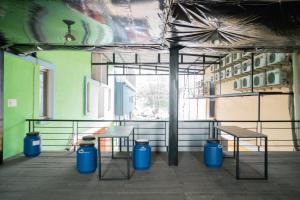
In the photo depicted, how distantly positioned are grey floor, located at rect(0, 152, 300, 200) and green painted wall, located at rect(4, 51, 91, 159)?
48 centimetres

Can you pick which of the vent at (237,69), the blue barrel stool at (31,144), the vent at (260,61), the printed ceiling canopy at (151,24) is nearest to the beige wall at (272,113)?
the vent at (260,61)

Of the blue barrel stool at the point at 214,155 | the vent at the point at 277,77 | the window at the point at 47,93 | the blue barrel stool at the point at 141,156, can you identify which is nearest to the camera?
the blue barrel stool at the point at 141,156

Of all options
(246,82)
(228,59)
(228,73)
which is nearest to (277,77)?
(246,82)

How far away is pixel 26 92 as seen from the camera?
399cm

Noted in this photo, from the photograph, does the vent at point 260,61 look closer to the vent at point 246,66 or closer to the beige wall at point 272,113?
the vent at point 246,66

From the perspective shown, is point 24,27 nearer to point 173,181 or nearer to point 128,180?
point 128,180

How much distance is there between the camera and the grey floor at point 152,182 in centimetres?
241

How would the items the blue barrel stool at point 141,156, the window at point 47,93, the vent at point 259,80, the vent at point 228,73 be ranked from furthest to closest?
the vent at point 228,73, the vent at point 259,80, the window at point 47,93, the blue barrel stool at point 141,156

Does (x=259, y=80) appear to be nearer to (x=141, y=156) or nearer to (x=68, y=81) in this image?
(x=141, y=156)

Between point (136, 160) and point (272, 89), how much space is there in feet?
12.0

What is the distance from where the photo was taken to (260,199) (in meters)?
2.33

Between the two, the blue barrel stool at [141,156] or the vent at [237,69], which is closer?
the blue barrel stool at [141,156]

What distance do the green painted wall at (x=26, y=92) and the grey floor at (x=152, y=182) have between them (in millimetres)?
479

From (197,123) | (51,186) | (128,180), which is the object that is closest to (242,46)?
(197,123)
